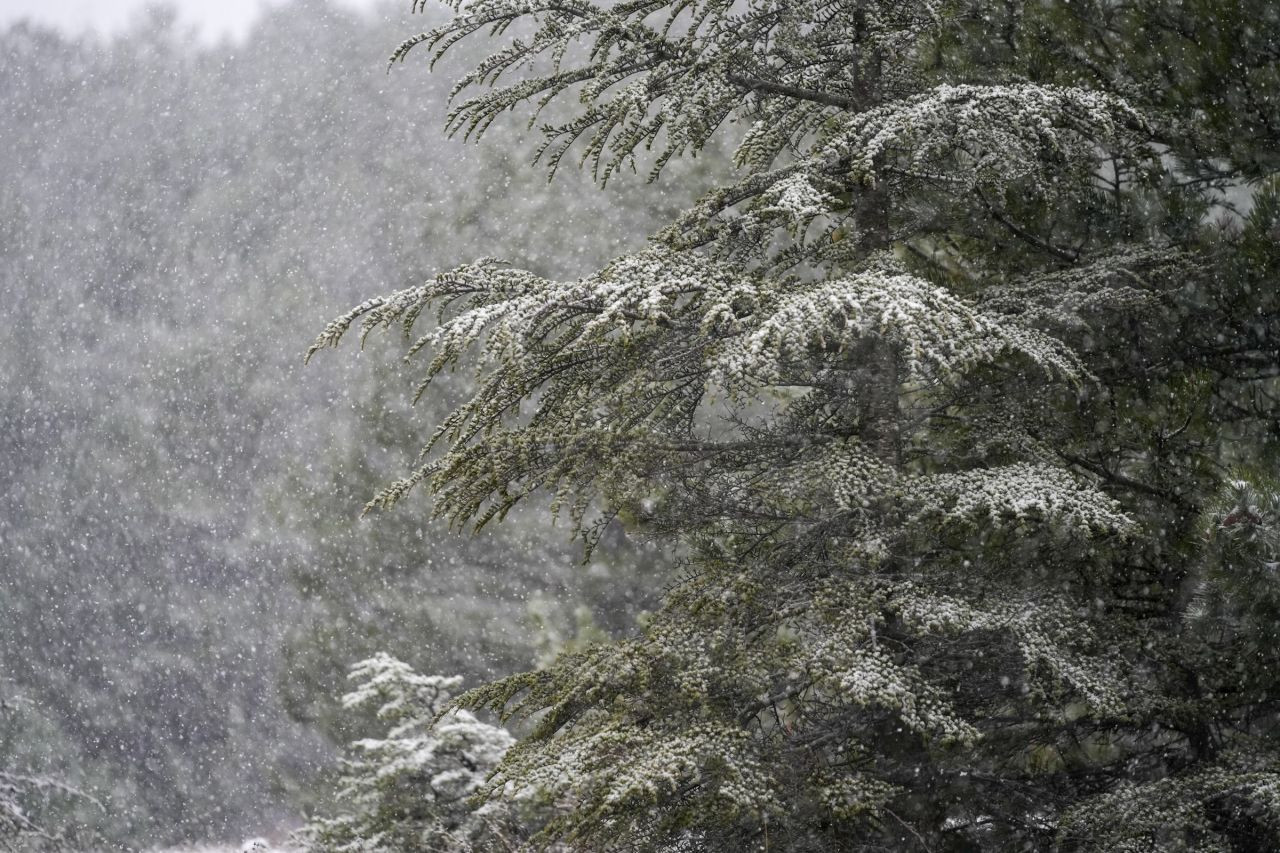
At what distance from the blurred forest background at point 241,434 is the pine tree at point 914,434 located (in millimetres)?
7702

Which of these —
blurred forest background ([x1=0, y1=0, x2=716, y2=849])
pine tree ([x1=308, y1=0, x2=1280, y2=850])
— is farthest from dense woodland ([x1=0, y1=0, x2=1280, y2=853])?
blurred forest background ([x1=0, y1=0, x2=716, y2=849])

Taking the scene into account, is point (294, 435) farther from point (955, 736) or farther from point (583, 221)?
point (955, 736)

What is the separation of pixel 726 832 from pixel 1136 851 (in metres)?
1.30

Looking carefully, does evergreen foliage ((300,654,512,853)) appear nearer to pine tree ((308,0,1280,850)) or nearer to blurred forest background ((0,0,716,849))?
pine tree ((308,0,1280,850))

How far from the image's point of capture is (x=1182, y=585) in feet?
15.7

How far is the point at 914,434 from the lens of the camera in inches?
221

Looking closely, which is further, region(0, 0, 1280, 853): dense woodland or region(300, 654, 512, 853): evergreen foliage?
region(300, 654, 512, 853): evergreen foliage

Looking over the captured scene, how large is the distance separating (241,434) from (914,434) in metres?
15.3

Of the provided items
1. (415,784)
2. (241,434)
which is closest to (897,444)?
(415,784)

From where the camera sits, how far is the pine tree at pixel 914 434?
379 centimetres

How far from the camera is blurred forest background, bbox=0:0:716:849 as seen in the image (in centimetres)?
1617

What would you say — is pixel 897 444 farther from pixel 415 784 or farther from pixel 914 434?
pixel 415 784

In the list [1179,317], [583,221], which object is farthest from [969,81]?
[583,221]

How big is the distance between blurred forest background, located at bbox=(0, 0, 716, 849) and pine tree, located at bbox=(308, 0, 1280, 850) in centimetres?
770
